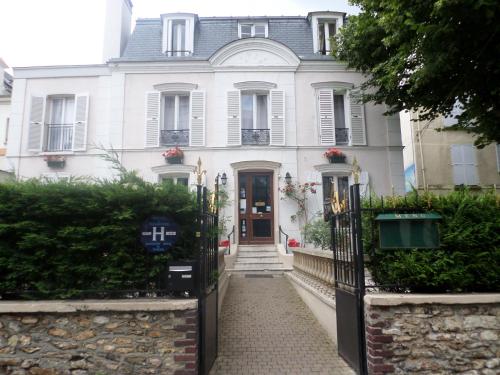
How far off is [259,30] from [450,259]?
12.8 m

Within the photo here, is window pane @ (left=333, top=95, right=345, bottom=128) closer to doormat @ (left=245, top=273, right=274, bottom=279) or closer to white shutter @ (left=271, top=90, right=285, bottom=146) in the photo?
white shutter @ (left=271, top=90, right=285, bottom=146)

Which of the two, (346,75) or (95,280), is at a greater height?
(346,75)

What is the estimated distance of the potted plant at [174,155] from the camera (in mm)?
12680

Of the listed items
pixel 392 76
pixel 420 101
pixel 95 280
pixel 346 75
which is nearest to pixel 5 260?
pixel 95 280

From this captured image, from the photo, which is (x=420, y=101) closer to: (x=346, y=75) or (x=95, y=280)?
(x=346, y=75)

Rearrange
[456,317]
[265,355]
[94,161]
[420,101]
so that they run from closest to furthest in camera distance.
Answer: [456,317]
[265,355]
[420,101]
[94,161]

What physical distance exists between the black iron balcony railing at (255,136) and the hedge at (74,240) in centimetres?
911

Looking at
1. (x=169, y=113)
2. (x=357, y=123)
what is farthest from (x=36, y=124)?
(x=357, y=123)

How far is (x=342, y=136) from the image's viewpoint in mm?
13297

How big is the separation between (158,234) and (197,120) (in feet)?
30.9

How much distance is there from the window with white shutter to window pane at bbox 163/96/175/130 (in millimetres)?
11308

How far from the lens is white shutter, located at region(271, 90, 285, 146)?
42.5 ft

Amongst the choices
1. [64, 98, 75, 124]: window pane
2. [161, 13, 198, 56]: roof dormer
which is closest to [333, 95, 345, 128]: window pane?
[161, 13, 198, 56]: roof dormer

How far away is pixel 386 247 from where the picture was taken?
4191mm
